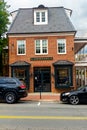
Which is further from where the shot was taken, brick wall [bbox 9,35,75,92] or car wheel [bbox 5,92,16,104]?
brick wall [bbox 9,35,75,92]

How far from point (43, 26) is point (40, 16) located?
1395 mm

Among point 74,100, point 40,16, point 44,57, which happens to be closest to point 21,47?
point 44,57

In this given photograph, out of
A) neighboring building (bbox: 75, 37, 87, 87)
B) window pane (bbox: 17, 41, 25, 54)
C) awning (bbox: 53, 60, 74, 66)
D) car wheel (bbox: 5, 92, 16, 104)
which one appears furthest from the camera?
neighboring building (bbox: 75, 37, 87, 87)

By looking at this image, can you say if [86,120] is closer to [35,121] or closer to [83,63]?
[35,121]

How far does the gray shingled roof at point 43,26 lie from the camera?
37472mm

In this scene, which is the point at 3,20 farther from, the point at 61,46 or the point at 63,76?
the point at 63,76

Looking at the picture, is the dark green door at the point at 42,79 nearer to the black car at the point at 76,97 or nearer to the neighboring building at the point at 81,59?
the neighboring building at the point at 81,59

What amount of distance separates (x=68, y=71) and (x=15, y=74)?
5589mm

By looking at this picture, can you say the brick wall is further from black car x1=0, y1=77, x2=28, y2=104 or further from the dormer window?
black car x1=0, y1=77, x2=28, y2=104

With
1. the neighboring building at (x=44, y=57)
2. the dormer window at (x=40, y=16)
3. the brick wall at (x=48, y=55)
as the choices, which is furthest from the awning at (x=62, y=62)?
the dormer window at (x=40, y=16)

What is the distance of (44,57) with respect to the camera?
3709cm

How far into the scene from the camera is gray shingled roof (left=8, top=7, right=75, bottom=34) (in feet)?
123

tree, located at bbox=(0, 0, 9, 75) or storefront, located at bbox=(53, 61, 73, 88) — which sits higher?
tree, located at bbox=(0, 0, 9, 75)

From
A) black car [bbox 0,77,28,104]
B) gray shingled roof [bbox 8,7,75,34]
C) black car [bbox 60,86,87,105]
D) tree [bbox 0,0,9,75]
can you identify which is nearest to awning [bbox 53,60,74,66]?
gray shingled roof [bbox 8,7,75,34]
